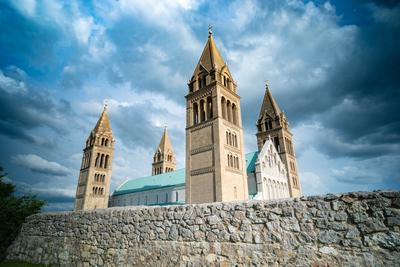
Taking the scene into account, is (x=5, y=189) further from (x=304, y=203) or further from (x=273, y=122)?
(x=273, y=122)

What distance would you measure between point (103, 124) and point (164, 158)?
18745mm

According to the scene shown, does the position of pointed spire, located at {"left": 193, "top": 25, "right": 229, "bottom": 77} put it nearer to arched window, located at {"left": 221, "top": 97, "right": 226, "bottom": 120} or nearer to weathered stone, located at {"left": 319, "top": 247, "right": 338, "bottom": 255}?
arched window, located at {"left": 221, "top": 97, "right": 226, "bottom": 120}

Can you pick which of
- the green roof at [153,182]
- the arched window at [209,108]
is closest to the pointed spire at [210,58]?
the arched window at [209,108]

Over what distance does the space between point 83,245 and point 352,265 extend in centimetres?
813

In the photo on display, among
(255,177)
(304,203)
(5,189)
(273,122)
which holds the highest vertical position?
(273,122)

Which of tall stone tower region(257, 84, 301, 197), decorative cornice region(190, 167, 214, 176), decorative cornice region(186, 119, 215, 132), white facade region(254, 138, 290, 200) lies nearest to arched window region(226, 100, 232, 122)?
decorative cornice region(186, 119, 215, 132)

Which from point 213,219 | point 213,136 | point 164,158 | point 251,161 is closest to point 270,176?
point 251,161

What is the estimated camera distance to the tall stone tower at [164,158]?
2459 inches

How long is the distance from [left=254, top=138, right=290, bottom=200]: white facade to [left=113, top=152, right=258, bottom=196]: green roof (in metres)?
1.72

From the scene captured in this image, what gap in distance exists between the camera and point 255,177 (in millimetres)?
Result: 30438

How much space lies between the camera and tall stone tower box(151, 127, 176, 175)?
6247 cm

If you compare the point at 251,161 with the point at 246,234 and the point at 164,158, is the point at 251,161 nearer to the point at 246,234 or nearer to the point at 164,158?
the point at 246,234

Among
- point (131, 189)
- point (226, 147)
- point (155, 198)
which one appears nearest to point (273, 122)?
point (226, 147)

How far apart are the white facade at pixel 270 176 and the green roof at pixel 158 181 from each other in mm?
1724
